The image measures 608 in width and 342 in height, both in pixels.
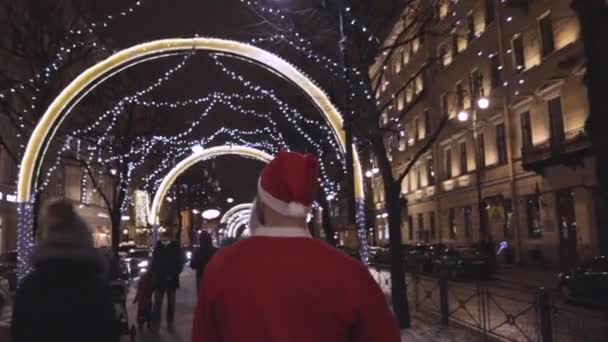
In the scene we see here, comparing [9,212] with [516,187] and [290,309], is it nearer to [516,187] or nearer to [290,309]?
[516,187]

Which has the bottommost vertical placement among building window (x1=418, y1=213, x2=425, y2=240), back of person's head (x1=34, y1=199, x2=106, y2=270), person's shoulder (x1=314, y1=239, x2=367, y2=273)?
person's shoulder (x1=314, y1=239, x2=367, y2=273)

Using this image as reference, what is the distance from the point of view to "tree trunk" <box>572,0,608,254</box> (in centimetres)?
693

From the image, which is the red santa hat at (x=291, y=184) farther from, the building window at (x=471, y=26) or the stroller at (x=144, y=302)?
the building window at (x=471, y=26)

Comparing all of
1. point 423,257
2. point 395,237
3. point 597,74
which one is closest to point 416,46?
point 423,257

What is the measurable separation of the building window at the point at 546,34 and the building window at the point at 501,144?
5.68 m

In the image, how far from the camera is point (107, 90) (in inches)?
1259

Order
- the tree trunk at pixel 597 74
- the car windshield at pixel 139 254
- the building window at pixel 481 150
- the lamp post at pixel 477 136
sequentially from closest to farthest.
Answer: the tree trunk at pixel 597 74, the car windshield at pixel 139 254, the lamp post at pixel 477 136, the building window at pixel 481 150

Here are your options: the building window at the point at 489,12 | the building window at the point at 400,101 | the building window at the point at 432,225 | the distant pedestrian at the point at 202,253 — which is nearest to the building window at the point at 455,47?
the building window at the point at 489,12

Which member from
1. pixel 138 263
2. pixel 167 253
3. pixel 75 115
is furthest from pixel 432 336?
pixel 75 115

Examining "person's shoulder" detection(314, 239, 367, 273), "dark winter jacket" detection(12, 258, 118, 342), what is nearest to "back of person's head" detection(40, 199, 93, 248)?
"dark winter jacket" detection(12, 258, 118, 342)

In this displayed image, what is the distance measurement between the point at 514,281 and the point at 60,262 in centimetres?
2355

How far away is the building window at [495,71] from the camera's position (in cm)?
3459

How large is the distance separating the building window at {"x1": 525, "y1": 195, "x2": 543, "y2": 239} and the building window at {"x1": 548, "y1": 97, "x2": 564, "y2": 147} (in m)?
3.48

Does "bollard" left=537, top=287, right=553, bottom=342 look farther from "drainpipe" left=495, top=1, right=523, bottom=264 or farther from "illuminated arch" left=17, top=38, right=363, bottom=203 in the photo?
"drainpipe" left=495, top=1, right=523, bottom=264
